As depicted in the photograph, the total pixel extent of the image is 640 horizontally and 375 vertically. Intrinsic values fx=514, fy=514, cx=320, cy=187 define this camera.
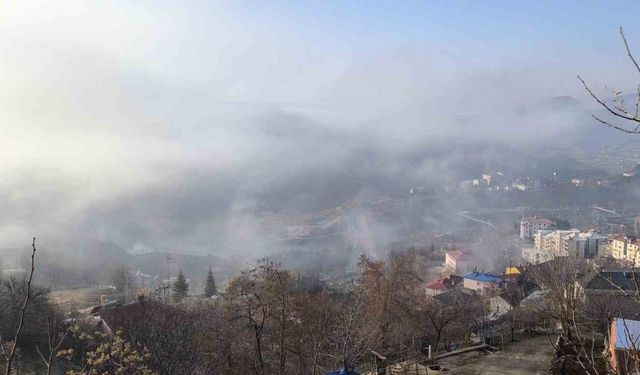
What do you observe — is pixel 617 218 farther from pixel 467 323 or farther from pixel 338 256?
pixel 467 323

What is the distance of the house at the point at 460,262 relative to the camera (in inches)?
1651

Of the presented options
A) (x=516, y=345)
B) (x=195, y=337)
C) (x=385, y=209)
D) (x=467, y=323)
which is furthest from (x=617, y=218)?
(x=195, y=337)

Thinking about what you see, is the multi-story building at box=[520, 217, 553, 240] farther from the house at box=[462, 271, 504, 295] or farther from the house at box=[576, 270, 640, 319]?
the house at box=[576, 270, 640, 319]

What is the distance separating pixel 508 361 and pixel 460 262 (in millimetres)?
33471

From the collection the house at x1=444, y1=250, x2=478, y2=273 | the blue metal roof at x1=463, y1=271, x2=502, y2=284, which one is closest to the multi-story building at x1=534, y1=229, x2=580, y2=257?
the house at x1=444, y1=250, x2=478, y2=273

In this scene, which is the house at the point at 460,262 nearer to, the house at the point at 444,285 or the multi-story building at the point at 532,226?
the house at the point at 444,285

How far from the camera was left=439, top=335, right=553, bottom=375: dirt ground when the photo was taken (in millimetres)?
9633

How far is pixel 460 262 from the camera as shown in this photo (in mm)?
42594

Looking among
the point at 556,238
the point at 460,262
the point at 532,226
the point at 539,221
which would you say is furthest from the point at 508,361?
the point at 539,221

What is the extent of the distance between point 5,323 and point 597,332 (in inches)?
623

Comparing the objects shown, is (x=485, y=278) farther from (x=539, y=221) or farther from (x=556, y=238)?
(x=539, y=221)

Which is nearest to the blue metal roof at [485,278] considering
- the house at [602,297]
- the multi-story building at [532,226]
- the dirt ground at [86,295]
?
the house at [602,297]

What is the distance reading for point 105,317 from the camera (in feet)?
Result: 55.3

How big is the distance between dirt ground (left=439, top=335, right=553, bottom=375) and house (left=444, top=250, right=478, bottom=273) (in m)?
31.2
